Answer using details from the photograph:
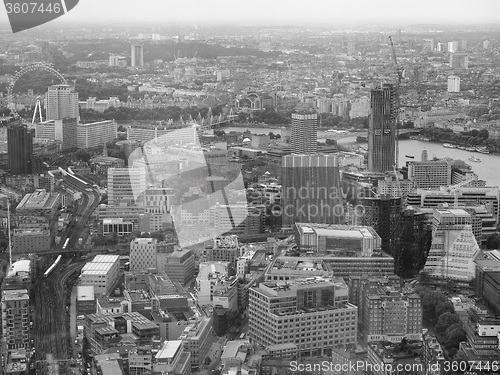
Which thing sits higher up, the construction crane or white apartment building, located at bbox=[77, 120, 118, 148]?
the construction crane

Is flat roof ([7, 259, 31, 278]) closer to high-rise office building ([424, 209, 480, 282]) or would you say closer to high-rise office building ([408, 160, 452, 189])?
high-rise office building ([424, 209, 480, 282])

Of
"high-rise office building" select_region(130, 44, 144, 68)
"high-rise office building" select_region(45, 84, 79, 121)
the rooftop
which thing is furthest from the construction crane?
"high-rise office building" select_region(45, 84, 79, 121)

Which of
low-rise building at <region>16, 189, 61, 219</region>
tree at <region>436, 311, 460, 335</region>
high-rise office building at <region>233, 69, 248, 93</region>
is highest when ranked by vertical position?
high-rise office building at <region>233, 69, 248, 93</region>

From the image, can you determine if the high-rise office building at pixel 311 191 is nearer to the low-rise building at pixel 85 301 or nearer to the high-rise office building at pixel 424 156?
the low-rise building at pixel 85 301

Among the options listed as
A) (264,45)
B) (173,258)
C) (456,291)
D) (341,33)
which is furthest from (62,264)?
(264,45)

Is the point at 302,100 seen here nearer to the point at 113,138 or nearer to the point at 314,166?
the point at 113,138

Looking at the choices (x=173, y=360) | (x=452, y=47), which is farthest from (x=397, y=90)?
(x=173, y=360)

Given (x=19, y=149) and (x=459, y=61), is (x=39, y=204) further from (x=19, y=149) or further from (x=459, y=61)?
(x=459, y=61)
